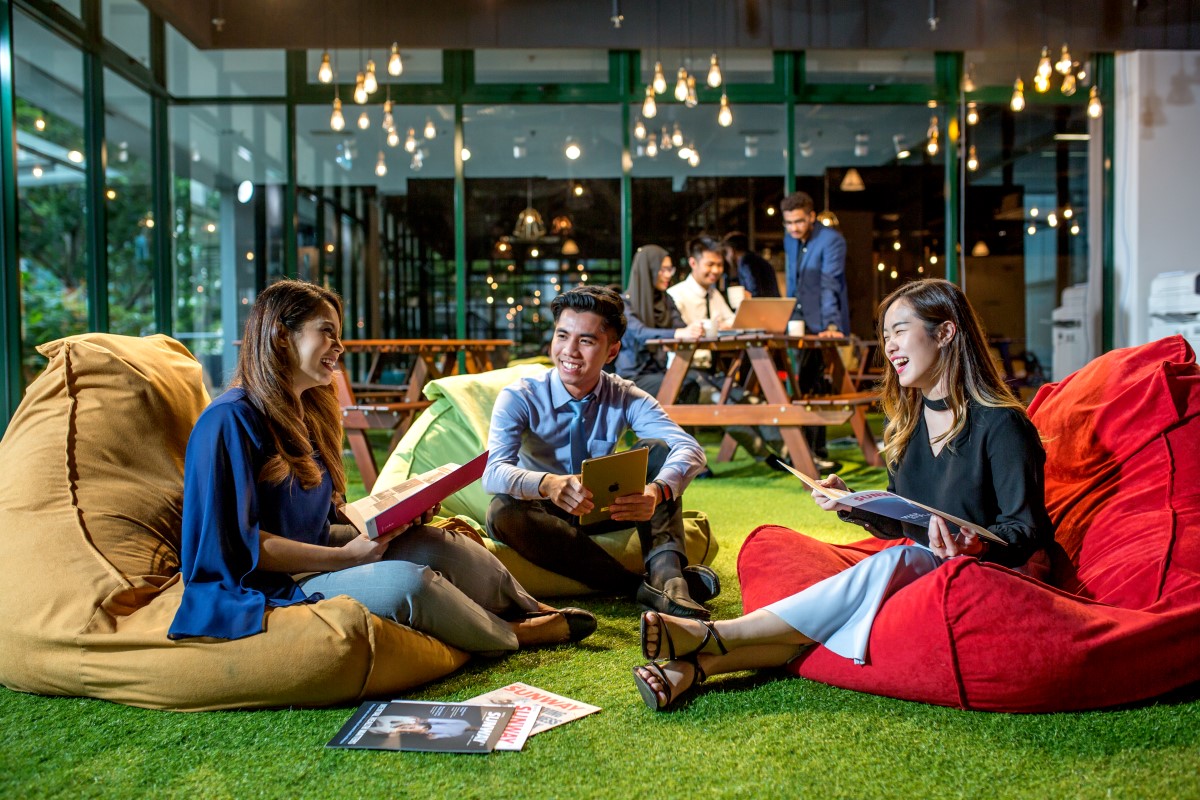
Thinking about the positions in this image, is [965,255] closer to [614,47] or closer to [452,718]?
[614,47]

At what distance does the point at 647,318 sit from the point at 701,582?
3260mm

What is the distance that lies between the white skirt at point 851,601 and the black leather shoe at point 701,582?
71cm

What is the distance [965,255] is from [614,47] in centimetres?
382

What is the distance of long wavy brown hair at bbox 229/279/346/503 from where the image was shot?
6.87 ft

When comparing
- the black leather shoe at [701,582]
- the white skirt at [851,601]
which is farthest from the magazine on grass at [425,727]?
the black leather shoe at [701,582]

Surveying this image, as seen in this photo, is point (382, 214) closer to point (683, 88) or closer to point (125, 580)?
point (683, 88)

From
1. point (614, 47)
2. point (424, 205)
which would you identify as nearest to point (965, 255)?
point (614, 47)

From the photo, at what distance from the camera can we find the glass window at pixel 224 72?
864cm

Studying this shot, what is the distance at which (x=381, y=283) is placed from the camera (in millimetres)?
9250

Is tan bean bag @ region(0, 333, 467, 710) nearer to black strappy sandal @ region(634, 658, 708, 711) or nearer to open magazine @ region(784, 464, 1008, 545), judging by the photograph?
black strappy sandal @ region(634, 658, 708, 711)

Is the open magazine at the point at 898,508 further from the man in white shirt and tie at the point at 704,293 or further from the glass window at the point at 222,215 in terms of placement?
the glass window at the point at 222,215

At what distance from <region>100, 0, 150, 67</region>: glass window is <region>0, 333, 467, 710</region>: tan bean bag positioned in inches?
240

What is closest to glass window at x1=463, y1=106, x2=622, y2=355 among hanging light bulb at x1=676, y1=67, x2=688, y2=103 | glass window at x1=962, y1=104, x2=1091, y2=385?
hanging light bulb at x1=676, y1=67, x2=688, y2=103

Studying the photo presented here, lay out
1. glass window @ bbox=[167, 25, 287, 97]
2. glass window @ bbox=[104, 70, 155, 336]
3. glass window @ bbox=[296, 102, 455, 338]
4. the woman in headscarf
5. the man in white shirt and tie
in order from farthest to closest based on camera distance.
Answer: glass window @ bbox=[296, 102, 455, 338] → glass window @ bbox=[167, 25, 287, 97] → glass window @ bbox=[104, 70, 155, 336] → the man in white shirt and tie → the woman in headscarf
